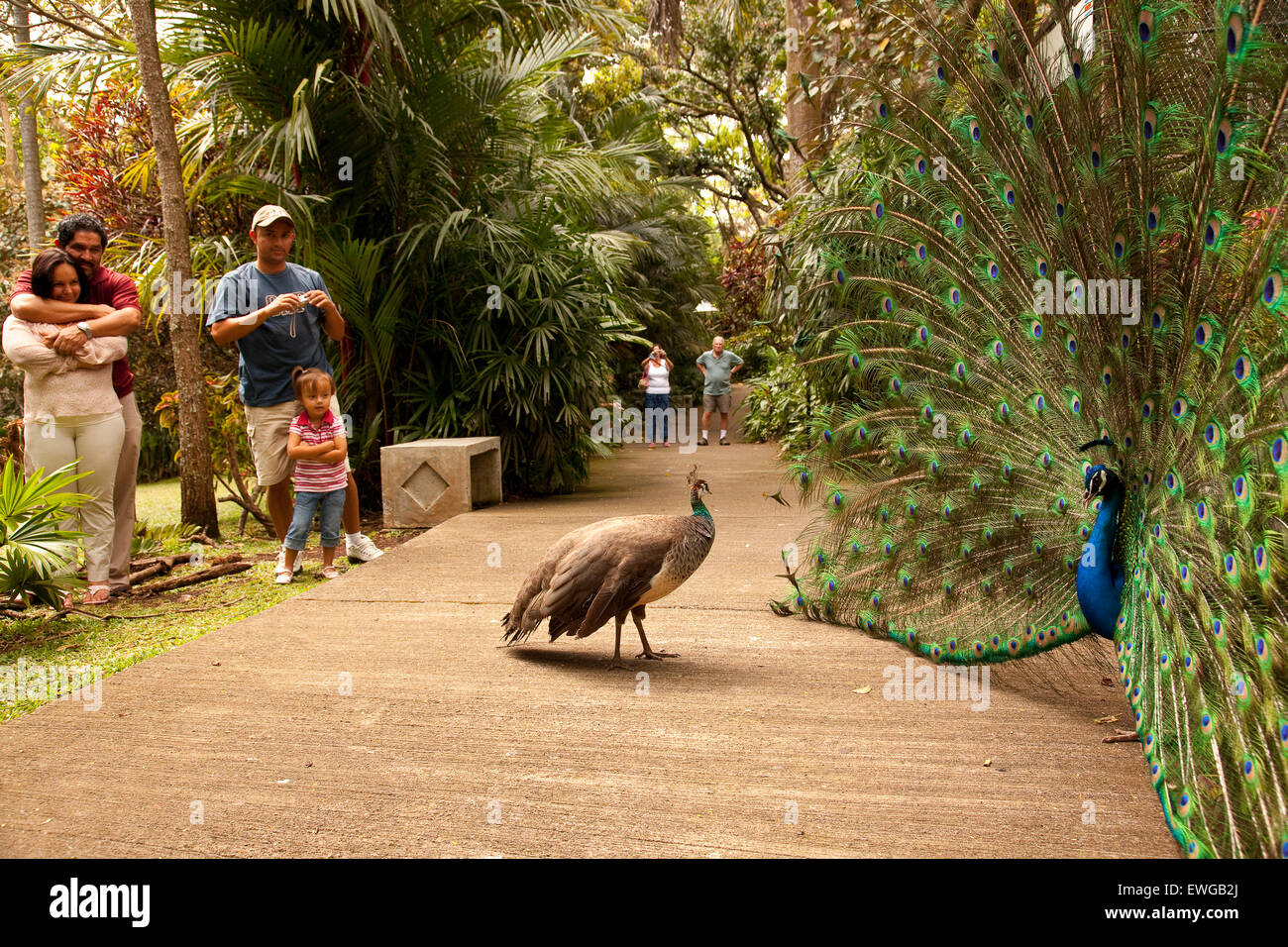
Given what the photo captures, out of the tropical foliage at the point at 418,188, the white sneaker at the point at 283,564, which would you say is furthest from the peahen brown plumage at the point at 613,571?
the tropical foliage at the point at 418,188

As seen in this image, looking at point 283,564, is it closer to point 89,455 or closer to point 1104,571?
point 89,455

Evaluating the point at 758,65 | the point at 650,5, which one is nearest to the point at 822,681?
the point at 650,5

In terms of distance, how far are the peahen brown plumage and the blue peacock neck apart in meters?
1.65

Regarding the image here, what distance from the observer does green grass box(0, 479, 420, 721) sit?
4.94m

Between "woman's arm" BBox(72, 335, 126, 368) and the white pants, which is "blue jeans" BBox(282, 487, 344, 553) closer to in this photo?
the white pants

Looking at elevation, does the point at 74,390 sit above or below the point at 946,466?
above

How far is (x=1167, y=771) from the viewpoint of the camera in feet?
9.10

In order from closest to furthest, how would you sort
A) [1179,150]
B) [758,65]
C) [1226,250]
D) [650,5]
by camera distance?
[1226,250], [1179,150], [650,5], [758,65]

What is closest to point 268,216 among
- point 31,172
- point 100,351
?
point 100,351

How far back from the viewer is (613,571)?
435cm

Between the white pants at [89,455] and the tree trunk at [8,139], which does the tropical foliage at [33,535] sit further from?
the tree trunk at [8,139]

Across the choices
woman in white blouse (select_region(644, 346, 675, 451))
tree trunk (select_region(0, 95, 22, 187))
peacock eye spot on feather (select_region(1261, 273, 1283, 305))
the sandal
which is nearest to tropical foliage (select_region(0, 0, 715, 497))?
the sandal

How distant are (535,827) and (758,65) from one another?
929 inches

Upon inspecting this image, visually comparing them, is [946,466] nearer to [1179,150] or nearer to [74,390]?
[1179,150]
